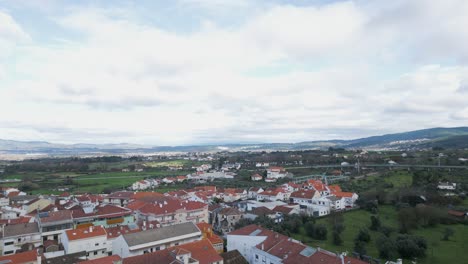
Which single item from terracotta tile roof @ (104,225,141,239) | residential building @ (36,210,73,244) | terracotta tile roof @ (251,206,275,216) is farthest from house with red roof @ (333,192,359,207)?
residential building @ (36,210,73,244)

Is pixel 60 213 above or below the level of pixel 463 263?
above

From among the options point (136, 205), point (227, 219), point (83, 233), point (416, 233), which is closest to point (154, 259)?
point (83, 233)

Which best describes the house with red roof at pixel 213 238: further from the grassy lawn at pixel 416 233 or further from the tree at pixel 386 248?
the tree at pixel 386 248

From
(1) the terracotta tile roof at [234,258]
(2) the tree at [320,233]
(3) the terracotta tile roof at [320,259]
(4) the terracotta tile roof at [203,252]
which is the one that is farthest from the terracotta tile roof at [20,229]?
(2) the tree at [320,233]

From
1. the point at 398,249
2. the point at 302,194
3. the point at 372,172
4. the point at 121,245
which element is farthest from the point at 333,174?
the point at 121,245

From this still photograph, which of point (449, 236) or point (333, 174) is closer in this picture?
point (449, 236)

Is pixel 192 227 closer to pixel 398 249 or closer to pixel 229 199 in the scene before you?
pixel 398 249

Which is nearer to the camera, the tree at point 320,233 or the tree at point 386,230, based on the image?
the tree at point 320,233
